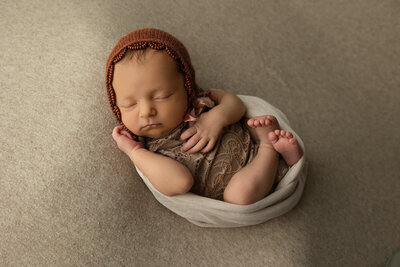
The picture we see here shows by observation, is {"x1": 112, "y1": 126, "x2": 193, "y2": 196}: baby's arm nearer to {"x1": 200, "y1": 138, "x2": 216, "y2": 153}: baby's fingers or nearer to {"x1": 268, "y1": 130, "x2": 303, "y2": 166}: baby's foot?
{"x1": 200, "y1": 138, "x2": 216, "y2": 153}: baby's fingers

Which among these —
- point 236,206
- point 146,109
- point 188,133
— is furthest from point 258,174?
point 146,109

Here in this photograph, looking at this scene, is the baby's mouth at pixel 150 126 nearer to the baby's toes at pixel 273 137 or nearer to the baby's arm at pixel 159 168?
the baby's arm at pixel 159 168

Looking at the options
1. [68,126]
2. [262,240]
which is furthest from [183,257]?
[68,126]

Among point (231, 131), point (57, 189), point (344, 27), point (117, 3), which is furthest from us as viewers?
point (344, 27)

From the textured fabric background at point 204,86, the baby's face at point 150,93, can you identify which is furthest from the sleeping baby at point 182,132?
the textured fabric background at point 204,86

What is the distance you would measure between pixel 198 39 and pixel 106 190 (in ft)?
2.13

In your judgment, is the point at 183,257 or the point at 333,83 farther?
the point at 333,83

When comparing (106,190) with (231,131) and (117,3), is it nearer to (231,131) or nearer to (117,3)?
(231,131)

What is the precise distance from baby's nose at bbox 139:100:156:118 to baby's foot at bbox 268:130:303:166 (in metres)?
0.31

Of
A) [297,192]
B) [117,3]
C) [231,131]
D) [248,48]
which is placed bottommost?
[297,192]

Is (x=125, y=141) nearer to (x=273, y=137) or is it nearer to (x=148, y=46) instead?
(x=148, y=46)

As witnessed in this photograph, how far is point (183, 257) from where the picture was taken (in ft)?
3.29

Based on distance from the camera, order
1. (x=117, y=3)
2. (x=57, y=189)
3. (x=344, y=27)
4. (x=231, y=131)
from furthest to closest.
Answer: (x=344, y=27) < (x=117, y=3) < (x=231, y=131) < (x=57, y=189)

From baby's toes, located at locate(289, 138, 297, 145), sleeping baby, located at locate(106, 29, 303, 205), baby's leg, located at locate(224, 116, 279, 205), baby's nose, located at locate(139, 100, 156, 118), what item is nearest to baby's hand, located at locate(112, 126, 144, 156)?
sleeping baby, located at locate(106, 29, 303, 205)
